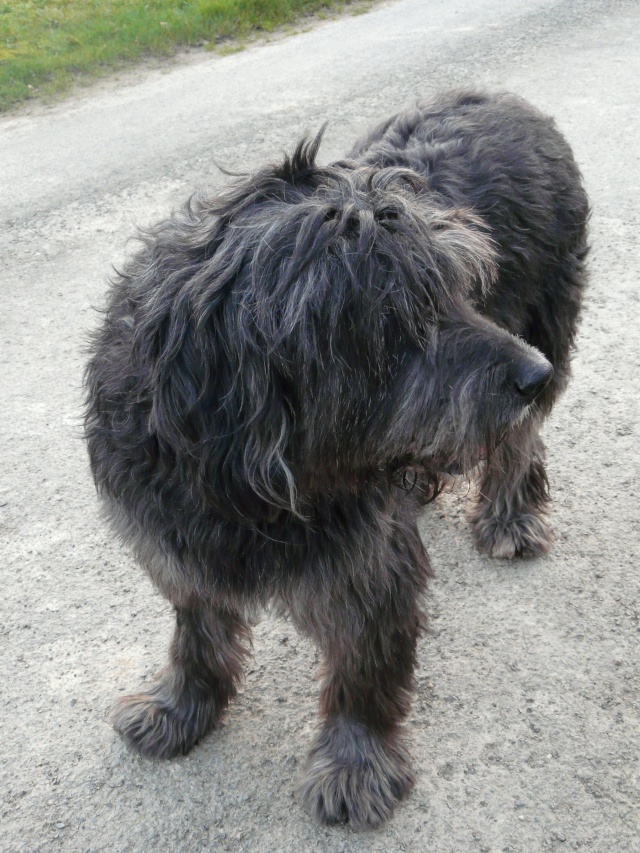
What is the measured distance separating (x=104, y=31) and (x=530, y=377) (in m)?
8.14

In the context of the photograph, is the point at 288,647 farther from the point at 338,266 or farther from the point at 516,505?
the point at 338,266

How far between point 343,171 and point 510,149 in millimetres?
1157

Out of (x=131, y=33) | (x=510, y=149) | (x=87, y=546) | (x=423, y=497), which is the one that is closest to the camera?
(x=423, y=497)

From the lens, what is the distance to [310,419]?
6.92ft

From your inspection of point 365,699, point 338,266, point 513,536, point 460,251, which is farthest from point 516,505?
point 338,266

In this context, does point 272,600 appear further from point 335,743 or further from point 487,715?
point 487,715

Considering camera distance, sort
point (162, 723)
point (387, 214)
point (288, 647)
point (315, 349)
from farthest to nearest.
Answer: point (288, 647) → point (162, 723) → point (387, 214) → point (315, 349)

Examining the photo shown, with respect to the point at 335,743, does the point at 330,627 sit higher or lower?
higher

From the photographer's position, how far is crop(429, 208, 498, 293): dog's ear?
2199mm

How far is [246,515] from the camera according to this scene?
2.20m

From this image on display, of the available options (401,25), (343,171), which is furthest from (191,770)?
(401,25)

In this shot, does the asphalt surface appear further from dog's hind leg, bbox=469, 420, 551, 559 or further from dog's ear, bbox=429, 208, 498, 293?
dog's ear, bbox=429, 208, 498, 293

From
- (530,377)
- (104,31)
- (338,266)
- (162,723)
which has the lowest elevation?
(162,723)

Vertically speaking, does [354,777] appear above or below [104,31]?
below
